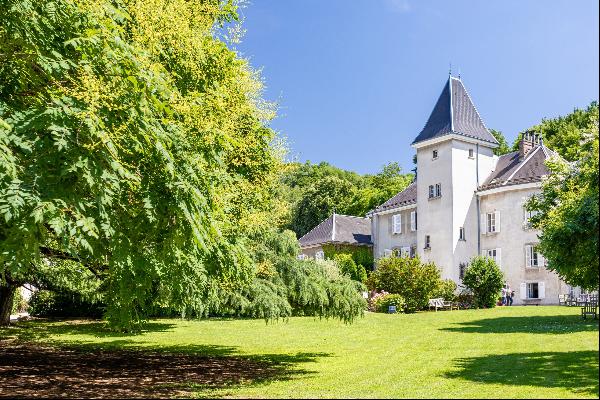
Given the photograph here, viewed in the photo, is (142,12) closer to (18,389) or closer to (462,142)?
(18,389)

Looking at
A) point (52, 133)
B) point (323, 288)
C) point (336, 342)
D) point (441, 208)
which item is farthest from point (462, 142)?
point (52, 133)

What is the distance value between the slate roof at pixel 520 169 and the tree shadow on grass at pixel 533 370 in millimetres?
27739

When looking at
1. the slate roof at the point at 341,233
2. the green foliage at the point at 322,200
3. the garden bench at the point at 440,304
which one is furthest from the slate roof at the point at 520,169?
the green foliage at the point at 322,200

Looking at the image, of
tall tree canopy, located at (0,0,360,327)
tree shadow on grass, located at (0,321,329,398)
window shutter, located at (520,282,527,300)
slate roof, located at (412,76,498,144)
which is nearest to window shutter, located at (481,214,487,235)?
window shutter, located at (520,282,527,300)

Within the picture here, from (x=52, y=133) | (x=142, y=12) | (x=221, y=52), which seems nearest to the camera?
(x=52, y=133)

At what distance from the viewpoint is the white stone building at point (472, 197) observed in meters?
39.9

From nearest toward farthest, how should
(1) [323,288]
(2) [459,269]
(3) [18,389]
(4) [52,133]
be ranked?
(4) [52,133] → (3) [18,389] → (1) [323,288] → (2) [459,269]

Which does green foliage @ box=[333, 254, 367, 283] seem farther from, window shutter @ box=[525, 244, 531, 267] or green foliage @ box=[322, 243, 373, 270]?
window shutter @ box=[525, 244, 531, 267]

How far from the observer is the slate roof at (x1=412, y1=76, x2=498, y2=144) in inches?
1676

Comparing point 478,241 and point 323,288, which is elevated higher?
point 478,241

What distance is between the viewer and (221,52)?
41.1 ft

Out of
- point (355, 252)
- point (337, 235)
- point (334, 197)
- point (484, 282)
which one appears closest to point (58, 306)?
point (337, 235)

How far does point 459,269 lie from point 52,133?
123ft

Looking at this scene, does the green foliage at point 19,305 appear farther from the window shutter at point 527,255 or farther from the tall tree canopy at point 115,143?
the window shutter at point 527,255
